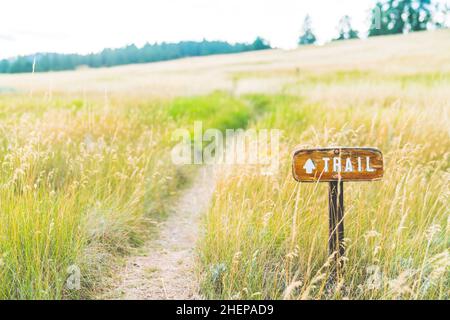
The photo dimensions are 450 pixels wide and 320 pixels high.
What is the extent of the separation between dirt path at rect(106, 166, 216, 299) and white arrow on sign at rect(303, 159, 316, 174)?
104 centimetres

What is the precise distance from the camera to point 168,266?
334 cm

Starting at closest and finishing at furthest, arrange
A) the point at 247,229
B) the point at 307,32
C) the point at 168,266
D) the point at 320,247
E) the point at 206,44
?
the point at 320,247
the point at 247,229
the point at 168,266
the point at 307,32
the point at 206,44

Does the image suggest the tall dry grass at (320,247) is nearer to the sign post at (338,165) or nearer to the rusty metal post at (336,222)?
the rusty metal post at (336,222)

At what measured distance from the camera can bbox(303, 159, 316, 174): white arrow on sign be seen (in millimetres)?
2658

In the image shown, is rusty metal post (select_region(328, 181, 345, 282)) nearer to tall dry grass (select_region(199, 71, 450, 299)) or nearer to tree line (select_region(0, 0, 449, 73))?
tall dry grass (select_region(199, 71, 450, 299))

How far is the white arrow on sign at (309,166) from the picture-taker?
8.72ft

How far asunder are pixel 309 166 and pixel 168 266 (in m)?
1.38

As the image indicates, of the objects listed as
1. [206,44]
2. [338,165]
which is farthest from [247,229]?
[206,44]

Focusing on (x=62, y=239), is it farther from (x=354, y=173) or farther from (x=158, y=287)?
(x=354, y=173)

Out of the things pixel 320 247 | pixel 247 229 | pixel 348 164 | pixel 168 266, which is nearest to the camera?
pixel 348 164

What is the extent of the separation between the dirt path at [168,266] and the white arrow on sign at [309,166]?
1.04 m

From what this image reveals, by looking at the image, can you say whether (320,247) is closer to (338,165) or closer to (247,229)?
(247,229)
